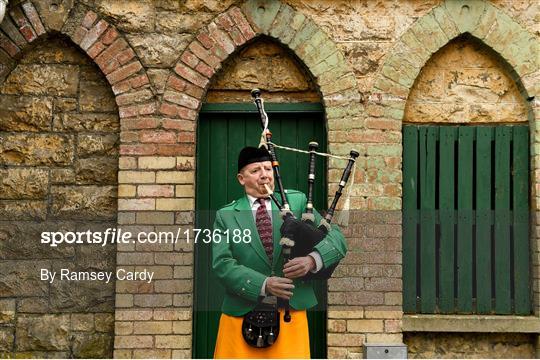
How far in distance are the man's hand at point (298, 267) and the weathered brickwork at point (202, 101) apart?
0.33 m

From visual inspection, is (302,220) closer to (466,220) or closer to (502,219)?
(466,220)

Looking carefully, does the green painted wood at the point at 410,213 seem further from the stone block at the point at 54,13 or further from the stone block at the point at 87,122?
the stone block at the point at 54,13

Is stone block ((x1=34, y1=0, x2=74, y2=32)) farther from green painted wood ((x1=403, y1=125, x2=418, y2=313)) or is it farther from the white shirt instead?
green painted wood ((x1=403, y1=125, x2=418, y2=313))

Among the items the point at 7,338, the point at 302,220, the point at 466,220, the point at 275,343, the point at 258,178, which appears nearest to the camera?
the point at 275,343

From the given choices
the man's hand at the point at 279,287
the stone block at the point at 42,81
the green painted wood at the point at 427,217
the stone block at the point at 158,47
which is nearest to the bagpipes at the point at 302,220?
the man's hand at the point at 279,287

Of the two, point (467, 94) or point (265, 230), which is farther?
point (467, 94)

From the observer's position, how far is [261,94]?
22.1ft

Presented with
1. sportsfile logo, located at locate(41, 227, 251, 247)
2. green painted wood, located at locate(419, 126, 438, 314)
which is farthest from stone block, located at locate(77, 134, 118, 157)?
green painted wood, located at locate(419, 126, 438, 314)

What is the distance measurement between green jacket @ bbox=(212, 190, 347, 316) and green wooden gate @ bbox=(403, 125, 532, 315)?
2.40 feet

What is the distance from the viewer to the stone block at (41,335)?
6.60m

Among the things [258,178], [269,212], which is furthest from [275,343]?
[258,178]

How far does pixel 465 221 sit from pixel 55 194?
11.2ft

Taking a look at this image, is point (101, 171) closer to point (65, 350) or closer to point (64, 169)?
point (64, 169)

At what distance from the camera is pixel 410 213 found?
6.70 metres
